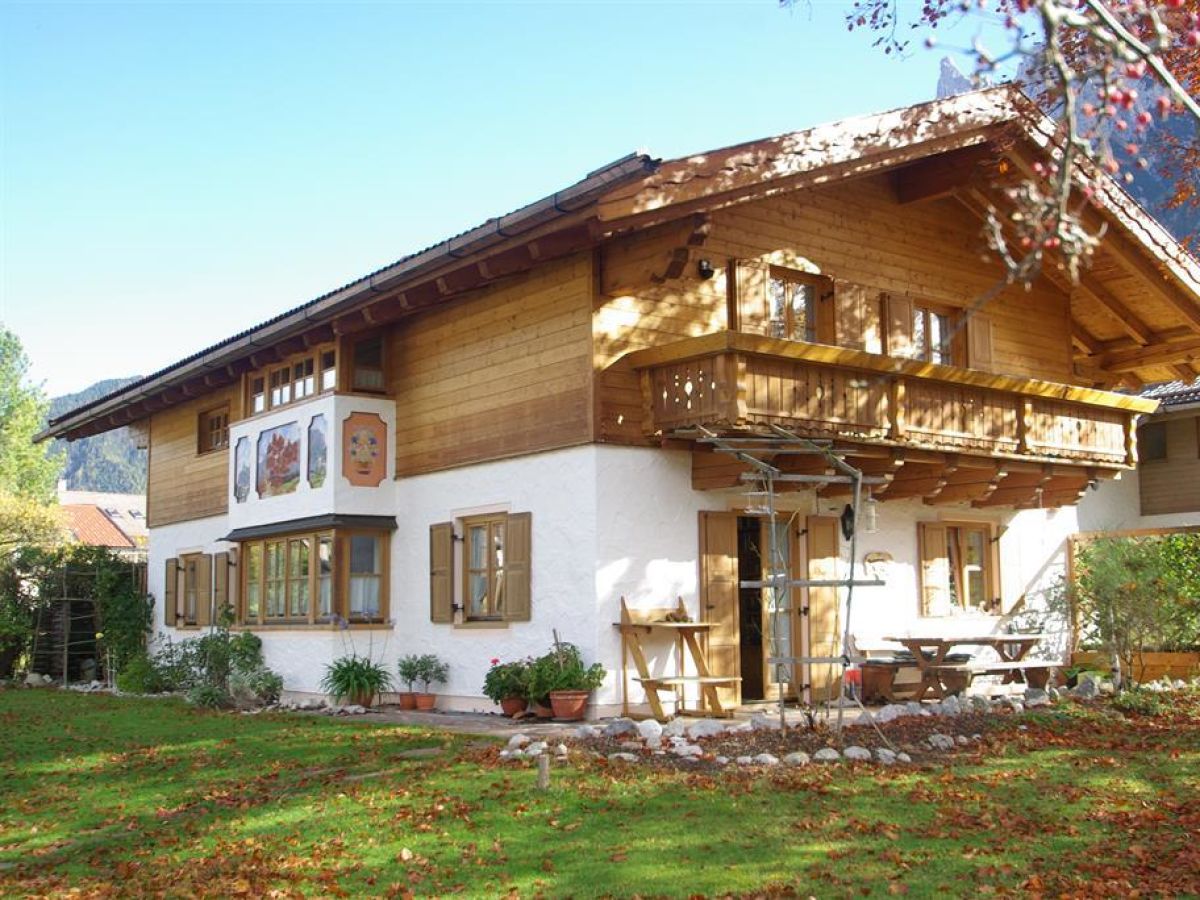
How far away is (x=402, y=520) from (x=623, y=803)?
864 cm

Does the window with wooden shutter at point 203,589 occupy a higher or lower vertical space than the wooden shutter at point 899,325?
lower

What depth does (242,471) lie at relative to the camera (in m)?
19.2

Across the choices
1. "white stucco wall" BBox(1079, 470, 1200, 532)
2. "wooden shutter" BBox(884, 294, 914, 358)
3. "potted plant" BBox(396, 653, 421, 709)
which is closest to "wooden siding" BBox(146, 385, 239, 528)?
"potted plant" BBox(396, 653, 421, 709)

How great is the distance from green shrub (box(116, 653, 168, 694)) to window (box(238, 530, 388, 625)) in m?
2.98

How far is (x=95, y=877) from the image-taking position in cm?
769

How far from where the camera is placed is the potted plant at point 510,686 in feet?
45.0

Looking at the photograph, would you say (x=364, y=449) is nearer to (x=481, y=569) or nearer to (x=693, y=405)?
(x=481, y=569)

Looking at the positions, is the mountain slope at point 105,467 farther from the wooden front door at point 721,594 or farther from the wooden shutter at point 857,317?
the wooden front door at point 721,594

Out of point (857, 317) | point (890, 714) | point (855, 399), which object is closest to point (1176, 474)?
point (857, 317)

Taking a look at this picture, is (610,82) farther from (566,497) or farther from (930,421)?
(930,421)

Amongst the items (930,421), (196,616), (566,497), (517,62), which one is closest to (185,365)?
(196,616)

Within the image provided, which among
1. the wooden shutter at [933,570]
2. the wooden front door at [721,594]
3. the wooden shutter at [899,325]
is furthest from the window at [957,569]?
the wooden front door at [721,594]

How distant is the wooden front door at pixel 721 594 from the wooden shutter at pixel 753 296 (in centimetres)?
220

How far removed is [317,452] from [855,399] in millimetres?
7236
